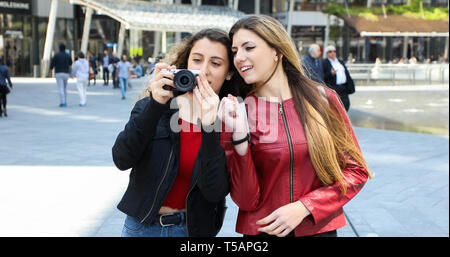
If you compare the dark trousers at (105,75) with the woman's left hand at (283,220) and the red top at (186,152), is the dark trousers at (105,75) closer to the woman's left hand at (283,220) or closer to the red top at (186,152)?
the red top at (186,152)

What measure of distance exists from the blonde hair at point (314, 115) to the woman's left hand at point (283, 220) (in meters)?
0.19

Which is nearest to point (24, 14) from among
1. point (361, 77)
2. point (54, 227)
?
point (361, 77)

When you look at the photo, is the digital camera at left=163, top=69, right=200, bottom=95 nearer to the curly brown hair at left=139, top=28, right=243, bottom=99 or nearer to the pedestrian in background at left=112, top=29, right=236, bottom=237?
the pedestrian in background at left=112, top=29, right=236, bottom=237

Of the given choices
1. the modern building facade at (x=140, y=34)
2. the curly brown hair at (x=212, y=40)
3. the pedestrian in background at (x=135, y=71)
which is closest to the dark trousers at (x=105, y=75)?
the pedestrian in background at (x=135, y=71)

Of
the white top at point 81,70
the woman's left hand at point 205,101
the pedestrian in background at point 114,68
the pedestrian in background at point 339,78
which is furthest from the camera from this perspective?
the pedestrian in background at point 114,68

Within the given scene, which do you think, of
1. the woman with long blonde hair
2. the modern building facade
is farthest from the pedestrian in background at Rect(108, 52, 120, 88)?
the woman with long blonde hair

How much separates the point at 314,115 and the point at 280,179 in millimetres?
312

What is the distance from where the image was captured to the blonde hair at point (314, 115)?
2180 mm

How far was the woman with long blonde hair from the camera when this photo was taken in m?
2.12

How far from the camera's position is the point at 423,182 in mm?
7180

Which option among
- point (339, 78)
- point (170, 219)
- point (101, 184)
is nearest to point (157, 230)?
point (170, 219)

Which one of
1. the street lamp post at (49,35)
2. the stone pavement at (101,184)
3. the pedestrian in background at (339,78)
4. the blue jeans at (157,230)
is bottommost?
the stone pavement at (101,184)

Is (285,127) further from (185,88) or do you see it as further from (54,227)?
(54,227)
